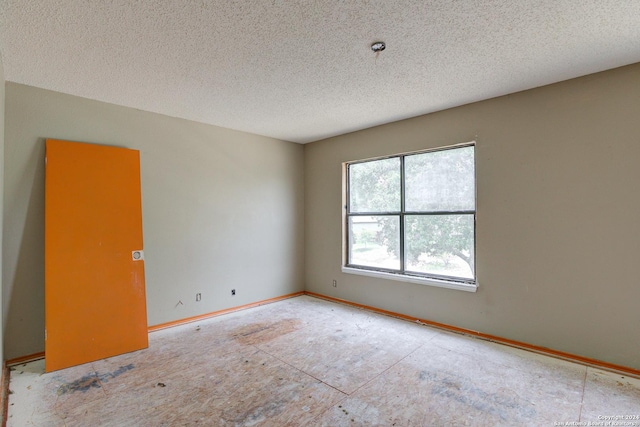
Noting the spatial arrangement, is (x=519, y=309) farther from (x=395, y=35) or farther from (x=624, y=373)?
(x=395, y=35)

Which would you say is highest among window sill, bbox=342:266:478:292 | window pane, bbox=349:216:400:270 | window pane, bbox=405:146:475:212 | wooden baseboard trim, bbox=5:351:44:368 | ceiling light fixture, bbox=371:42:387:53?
ceiling light fixture, bbox=371:42:387:53

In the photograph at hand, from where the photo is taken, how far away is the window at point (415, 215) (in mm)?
3605

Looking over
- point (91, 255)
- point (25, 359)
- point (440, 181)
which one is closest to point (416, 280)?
point (440, 181)

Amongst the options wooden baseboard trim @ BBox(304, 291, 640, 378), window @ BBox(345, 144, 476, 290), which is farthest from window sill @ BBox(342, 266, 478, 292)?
wooden baseboard trim @ BBox(304, 291, 640, 378)

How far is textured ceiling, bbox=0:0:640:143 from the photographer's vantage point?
6.21 feet

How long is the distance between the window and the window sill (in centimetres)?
7

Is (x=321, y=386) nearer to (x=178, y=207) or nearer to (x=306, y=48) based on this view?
(x=306, y=48)

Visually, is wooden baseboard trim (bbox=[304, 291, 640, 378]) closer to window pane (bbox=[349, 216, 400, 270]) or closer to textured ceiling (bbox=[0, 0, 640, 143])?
window pane (bbox=[349, 216, 400, 270])

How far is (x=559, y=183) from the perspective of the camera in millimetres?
2930

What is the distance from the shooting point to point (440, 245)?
3781mm

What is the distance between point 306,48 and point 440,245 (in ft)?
8.88

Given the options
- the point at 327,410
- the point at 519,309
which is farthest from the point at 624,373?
the point at 327,410

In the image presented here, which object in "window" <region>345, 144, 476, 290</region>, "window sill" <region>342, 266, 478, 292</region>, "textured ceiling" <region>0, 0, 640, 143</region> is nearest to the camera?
"textured ceiling" <region>0, 0, 640, 143</region>

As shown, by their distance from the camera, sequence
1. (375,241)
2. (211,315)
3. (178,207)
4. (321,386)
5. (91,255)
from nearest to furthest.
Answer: (321,386) < (91,255) < (178,207) < (211,315) < (375,241)
